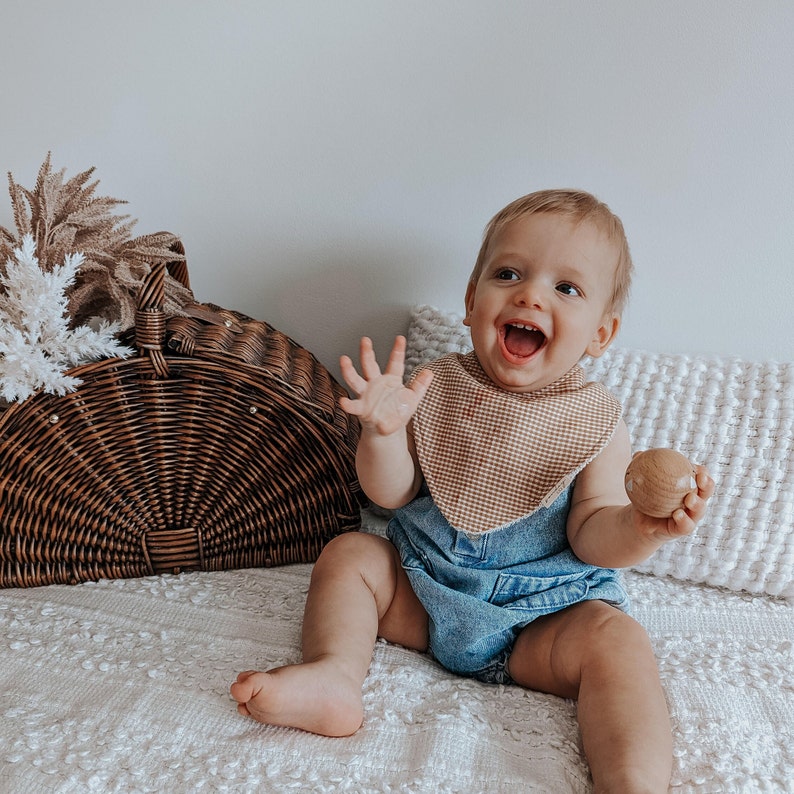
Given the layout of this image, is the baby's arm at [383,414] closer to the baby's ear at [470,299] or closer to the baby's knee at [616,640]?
the baby's ear at [470,299]

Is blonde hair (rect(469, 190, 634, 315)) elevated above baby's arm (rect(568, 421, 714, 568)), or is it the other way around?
blonde hair (rect(469, 190, 634, 315))

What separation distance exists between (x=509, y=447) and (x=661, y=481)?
0.25 metres

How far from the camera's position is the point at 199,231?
1448mm

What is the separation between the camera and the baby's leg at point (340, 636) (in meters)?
0.78

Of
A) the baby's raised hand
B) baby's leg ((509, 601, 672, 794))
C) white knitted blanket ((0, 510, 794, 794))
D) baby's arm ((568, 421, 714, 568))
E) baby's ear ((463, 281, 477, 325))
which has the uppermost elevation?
baby's ear ((463, 281, 477, 325))

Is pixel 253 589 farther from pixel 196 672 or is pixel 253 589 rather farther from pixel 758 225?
pixel 758 225

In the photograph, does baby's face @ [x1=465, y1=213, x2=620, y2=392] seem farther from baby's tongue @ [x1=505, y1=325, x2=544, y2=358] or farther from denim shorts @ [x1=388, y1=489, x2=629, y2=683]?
denim shorts @ [x1=388, y1=489, x2=629, y2=683]

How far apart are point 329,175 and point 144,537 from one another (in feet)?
2.25

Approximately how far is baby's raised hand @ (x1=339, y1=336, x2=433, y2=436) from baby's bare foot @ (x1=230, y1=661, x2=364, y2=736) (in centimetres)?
28

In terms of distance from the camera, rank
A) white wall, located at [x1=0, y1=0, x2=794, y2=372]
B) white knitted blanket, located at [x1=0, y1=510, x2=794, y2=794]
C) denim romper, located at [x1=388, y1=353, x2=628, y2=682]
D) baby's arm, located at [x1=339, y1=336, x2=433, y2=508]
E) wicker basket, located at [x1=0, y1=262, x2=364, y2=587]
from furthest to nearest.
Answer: white wall, located at [x1=0, y1=0, x2=794, y2=372] < wicker basket, located at [x1=0, y1=262, x2=364, y2=587] < denim romper, located at [x1=388, y1=353, x2=628, y2=682] < baby's arm, located at [x1=339, y1=336, x2=433, y2=508] < white knitted blanket, located at [x1=0, y1=510, x2=794, y2=794]

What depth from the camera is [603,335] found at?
41.5 inches

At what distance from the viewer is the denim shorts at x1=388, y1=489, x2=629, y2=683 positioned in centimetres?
95

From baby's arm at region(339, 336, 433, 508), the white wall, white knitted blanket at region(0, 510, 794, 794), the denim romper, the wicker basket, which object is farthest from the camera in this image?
the white wall

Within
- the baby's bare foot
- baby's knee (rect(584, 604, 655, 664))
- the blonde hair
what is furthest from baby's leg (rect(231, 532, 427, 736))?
the blonde hair
